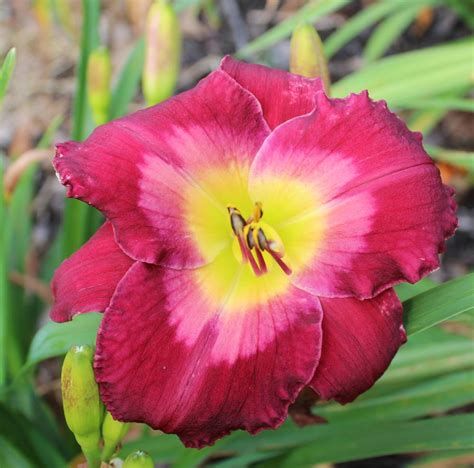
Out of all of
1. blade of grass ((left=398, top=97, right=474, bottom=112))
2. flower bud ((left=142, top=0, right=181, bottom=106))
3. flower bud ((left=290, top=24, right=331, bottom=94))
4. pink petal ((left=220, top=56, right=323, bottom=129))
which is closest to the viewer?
pink petal ((left=220, top=56, right=323, bottom=129))

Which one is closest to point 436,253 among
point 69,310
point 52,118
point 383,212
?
point 383,212

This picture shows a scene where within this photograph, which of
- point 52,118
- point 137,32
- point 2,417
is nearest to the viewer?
point 2,417

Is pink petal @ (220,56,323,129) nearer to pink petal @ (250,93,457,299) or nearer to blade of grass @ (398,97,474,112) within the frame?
pink petal @ (250,93,457,299)

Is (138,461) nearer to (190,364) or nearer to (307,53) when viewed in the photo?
(190,364)

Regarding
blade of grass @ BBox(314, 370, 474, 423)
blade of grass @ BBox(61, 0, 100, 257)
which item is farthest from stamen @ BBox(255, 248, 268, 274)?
blade of grass @ BBox(61, 0, 100, 257)

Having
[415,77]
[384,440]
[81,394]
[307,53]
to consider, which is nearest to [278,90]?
[307,53]

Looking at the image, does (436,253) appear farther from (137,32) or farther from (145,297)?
(137,32)
